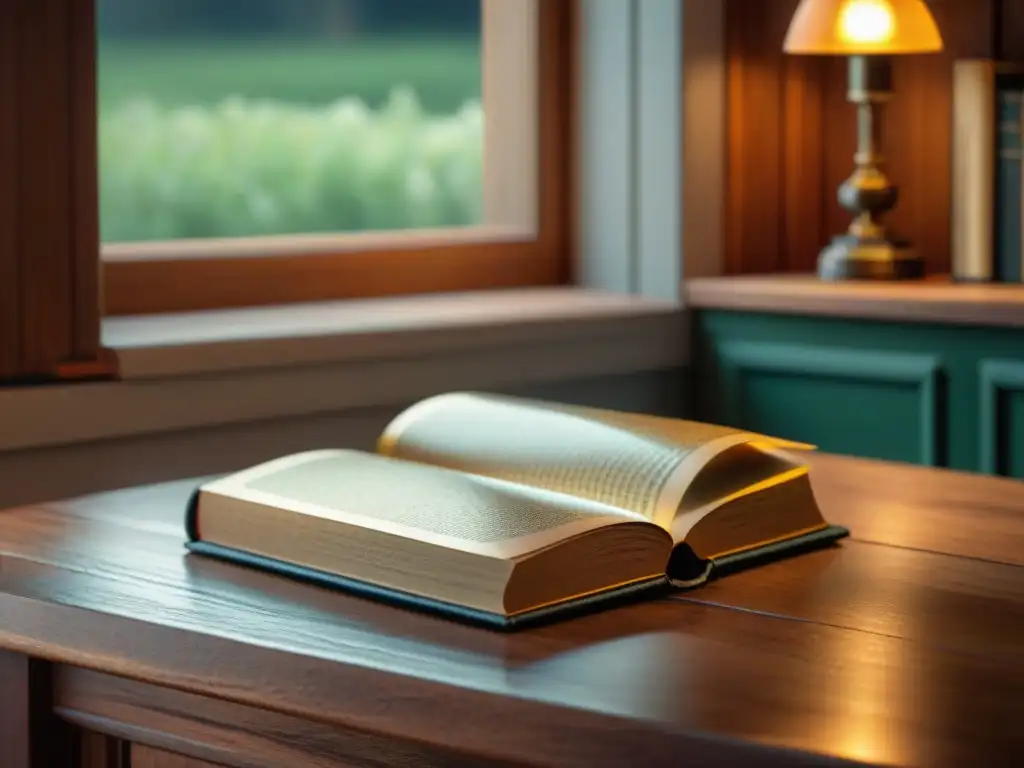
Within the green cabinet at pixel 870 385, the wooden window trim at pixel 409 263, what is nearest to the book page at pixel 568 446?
the wooden window trim at pixel 409 263

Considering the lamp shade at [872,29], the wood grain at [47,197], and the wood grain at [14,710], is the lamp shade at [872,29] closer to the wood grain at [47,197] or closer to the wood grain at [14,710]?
the wood grain at [47,197]

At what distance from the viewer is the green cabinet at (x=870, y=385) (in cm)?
237

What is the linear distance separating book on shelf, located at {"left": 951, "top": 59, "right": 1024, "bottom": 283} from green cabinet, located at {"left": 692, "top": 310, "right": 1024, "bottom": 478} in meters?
0.21

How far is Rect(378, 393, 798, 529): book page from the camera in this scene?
1.18m

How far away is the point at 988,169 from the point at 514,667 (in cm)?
185

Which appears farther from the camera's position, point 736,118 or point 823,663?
point 736,118

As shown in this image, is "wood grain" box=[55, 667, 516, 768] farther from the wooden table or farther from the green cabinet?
the green cabinet

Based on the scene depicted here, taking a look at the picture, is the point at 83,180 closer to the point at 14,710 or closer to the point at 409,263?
the point at 409,263

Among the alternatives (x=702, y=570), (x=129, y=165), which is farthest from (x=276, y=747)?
(x=129, y=165)

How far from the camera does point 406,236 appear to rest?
2711 millimetres

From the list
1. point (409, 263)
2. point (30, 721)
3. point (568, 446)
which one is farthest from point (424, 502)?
point (409, 263)

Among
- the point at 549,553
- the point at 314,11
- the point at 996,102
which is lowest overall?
the point at 549,553

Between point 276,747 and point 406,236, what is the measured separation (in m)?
1.78

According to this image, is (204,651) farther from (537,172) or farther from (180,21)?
(537,172)
